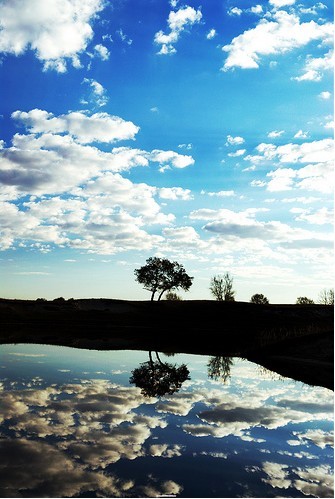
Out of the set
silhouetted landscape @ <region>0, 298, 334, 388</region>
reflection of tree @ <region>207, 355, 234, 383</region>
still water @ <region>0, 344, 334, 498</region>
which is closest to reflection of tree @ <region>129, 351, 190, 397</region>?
still water @ <region>0, 344, 334, 498</region>

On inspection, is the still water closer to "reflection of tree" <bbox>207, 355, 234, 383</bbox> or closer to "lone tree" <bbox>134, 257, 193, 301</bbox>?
"reflection of tree" <bbox>207, 355, 234, 383</bbox>

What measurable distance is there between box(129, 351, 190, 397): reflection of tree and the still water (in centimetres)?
13

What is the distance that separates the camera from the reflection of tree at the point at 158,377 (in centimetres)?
2172

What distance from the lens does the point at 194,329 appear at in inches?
2869

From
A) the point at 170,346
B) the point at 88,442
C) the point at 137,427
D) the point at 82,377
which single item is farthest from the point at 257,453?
the point at 170,346

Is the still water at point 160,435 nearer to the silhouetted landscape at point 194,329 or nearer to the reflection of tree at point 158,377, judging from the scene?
the reflection of tree at point 158,377

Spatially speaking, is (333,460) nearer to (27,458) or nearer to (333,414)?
(333,414)

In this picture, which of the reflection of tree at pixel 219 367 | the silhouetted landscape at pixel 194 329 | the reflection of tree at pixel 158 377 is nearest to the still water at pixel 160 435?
the reflection of tree at pixel 158 377

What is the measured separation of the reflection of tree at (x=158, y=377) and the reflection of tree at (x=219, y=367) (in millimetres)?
1826

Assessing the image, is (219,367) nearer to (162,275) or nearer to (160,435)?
(160,435)

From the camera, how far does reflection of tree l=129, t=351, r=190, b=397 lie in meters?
21.7

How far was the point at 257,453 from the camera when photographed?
1237 cm

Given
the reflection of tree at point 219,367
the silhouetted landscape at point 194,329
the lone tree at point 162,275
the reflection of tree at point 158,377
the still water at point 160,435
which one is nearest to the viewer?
the still water at point 160,435

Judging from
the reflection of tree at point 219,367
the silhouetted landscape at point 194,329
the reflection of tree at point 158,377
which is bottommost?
the reflection of tree at point 219,367
